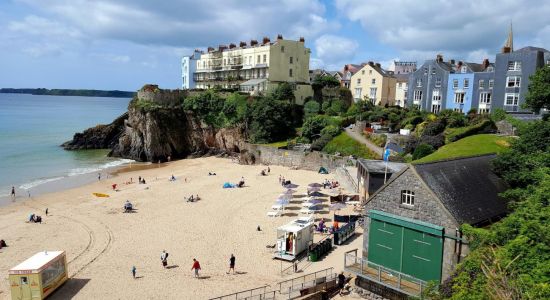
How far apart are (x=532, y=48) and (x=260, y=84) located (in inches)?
1357

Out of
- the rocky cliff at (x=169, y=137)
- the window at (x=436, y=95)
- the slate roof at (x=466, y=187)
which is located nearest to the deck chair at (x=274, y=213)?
the slate roof at (x=466, y=187)

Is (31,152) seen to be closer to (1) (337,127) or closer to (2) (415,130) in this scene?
(1) (337,127)

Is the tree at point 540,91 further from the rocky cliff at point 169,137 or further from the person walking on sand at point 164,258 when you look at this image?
the rocky cliff at point 169,137

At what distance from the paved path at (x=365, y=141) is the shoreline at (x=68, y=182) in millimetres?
23570

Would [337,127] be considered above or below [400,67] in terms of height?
below

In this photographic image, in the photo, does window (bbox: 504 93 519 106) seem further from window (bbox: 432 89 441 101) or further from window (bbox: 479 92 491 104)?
window (bbox: 432 89 441 101)

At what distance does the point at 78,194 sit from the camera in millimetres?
34938

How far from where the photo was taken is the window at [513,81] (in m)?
41.4

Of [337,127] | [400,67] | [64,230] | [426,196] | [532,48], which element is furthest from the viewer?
[400,67]

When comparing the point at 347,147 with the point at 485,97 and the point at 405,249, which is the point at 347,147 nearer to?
the point at 485,97

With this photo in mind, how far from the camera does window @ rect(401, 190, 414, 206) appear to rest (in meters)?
14.1

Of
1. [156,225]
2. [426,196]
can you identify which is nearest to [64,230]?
[156,225]

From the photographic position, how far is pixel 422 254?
13.9 m

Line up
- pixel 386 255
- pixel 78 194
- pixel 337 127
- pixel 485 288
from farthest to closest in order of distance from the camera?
pixel 337 127 < pixel 78 194 < pixel 386 255 < pixel 485 288
